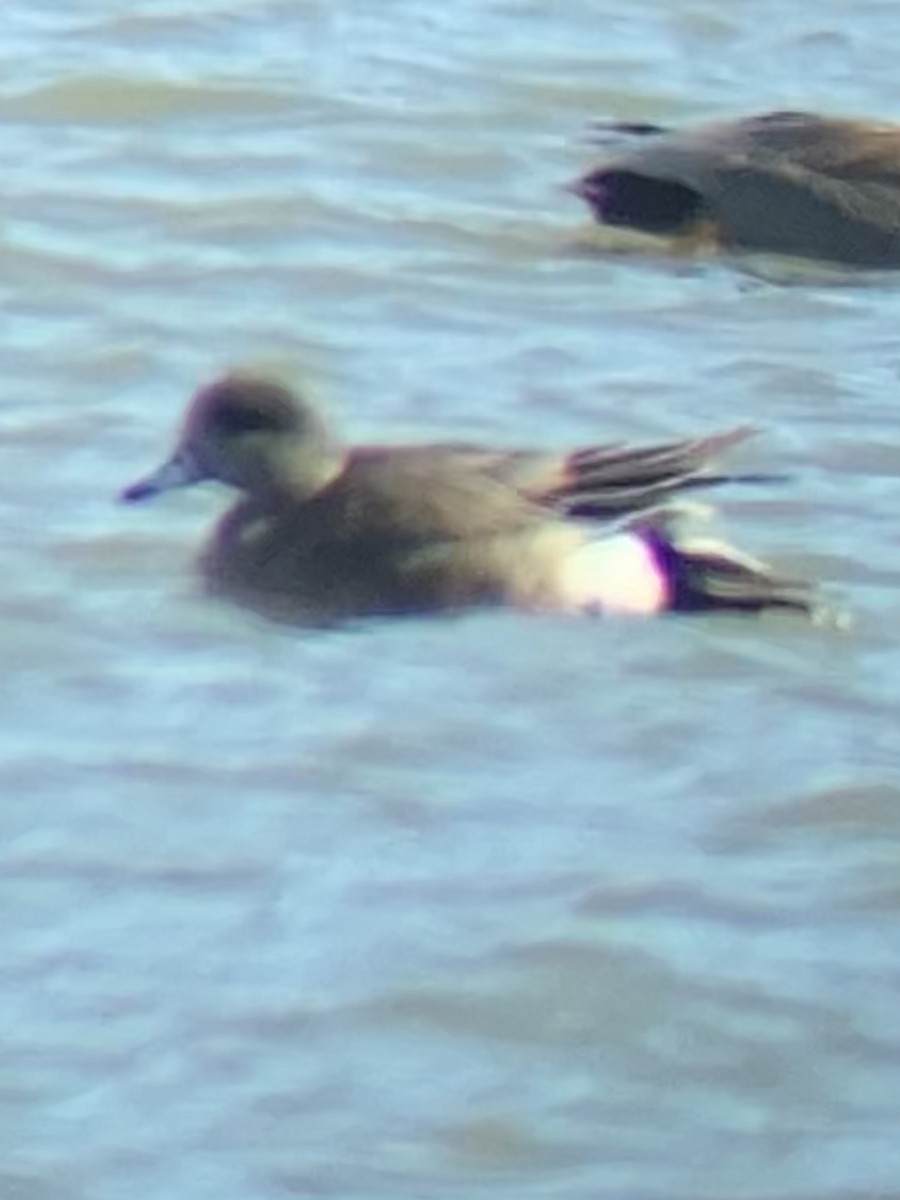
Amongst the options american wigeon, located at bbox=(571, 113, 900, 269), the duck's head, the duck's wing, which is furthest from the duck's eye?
american wigeon, located at bbox=(571, 113, 900, 269)

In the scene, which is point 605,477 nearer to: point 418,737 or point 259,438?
point 259,438

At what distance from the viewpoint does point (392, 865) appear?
6.00 m

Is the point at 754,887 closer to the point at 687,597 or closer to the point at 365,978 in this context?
the point at 365,978

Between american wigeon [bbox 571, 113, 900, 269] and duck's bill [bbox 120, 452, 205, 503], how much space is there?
1811mm

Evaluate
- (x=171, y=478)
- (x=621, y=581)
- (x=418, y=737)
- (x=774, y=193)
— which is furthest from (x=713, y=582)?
(x=774, y=193)

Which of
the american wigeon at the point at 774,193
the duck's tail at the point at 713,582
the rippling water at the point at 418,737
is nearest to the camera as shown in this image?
the rippling water at the point at 418,737

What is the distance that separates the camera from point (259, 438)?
704cm

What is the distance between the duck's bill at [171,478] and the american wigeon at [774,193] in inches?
71.3

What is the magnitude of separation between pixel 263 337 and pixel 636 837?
2211mm

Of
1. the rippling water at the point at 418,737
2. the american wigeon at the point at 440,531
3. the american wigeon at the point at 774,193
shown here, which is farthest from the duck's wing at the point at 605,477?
the american wigeon at the point at 774,193

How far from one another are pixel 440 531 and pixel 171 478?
1.41ft

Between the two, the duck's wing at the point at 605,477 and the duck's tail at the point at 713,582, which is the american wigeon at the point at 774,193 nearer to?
the duck's wing at the point at 605,477

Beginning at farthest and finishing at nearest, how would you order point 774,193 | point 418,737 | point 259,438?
point 774,193, point 259,438, point 418,737

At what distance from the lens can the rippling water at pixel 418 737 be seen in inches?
213
